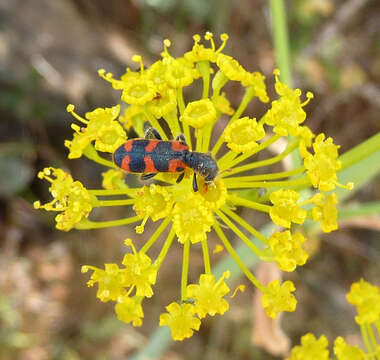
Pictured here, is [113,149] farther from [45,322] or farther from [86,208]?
[45,322]

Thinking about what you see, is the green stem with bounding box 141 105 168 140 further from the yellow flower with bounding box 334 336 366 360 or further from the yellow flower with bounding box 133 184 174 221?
the yellow flower with bounding box 334 336 366 360

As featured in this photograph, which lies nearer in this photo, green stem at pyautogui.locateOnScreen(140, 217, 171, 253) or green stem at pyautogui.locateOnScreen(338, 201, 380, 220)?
green stem at pyautogui.locateOnScreen(140, 217, 171, 253)

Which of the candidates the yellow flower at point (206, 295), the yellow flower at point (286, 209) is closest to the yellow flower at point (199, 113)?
the yellow flower at point (286, 209)

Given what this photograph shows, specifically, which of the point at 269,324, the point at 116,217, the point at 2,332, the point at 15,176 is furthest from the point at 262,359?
the point at 15,176

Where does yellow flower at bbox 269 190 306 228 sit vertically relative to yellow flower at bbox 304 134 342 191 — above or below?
below

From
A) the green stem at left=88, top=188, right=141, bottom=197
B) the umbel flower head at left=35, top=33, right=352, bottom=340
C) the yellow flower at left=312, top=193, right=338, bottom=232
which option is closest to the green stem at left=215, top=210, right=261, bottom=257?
the umbel flower head at left=35, top=33, right=352, bottom=340

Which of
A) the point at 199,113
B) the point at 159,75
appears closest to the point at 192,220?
the point at 199,113
